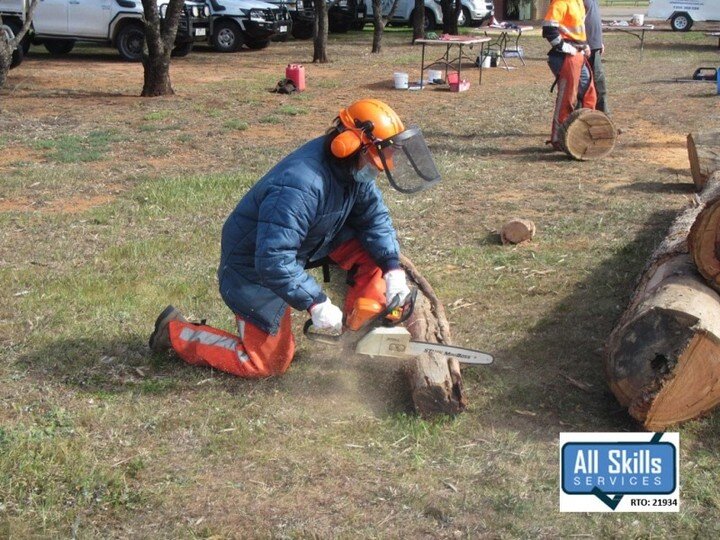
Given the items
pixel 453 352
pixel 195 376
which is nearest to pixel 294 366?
pixel 195 376

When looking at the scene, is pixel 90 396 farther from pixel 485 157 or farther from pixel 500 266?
pixel 485 157

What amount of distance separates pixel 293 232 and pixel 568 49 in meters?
6.65

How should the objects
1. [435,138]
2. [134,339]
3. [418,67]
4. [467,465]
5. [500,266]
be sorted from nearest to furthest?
[467,465] < [134,339] < [500,266] < [435,138] < [418,67]

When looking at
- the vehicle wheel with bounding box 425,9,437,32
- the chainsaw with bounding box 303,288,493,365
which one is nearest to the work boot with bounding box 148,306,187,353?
the chainsaw with bounding box 303,288,493,365

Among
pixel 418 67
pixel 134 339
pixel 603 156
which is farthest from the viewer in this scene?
pixel 418 67

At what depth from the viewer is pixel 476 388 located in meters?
4.69

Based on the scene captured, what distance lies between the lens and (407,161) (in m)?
4.33

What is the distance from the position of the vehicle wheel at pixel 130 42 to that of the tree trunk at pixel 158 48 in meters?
5.52

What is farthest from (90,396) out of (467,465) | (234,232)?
(467,465)

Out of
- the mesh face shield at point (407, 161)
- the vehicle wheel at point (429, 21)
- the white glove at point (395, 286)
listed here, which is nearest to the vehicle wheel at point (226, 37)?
the vehicle wheel at point (429, 21)

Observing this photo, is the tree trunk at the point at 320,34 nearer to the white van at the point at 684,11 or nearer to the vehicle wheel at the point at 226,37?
the vehicle wheel at the point at 226,37

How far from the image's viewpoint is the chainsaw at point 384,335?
4.43 metres

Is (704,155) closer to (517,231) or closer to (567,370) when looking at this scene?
(517,231)

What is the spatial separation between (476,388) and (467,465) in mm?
759
